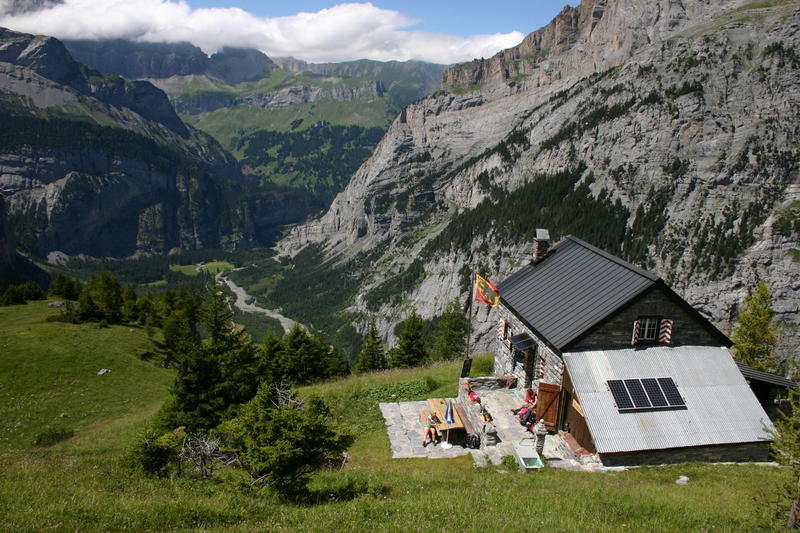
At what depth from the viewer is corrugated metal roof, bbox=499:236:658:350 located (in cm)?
2442

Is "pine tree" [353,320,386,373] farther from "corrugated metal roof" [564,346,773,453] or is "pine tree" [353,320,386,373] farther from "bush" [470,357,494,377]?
"corrugated metal roof" [564,346,773,453]

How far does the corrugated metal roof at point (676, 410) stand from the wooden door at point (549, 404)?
146cm

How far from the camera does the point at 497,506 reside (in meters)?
12.6

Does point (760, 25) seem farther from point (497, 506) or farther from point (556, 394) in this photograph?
point (497, 506)

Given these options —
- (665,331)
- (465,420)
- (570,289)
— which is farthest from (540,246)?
(465,420)

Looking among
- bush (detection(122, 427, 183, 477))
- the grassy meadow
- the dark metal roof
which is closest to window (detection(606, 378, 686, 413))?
the grassy meadow

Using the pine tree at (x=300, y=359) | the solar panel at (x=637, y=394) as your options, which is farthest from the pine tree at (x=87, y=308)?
the solar panel at (x=637, y=394)

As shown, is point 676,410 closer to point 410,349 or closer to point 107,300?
point 410,349

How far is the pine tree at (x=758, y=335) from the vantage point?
37.7 meters

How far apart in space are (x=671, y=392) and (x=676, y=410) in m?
0.89

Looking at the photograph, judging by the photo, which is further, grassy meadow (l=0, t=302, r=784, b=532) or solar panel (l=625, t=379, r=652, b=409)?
solar panel (l=625, t=379, r=652, b=409)

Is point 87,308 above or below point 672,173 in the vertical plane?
below

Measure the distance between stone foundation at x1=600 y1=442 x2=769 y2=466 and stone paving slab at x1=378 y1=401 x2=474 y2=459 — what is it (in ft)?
21.6

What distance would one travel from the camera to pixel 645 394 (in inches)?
883
